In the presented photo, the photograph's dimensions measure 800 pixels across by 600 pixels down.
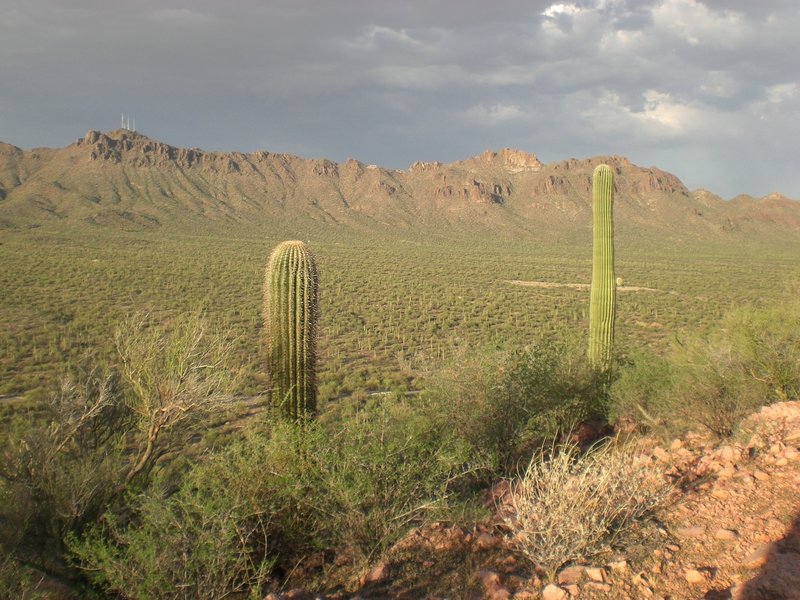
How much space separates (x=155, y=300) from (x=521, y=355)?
22.2 metres

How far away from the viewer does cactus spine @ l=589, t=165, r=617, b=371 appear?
10906mm

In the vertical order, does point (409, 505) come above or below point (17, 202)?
below

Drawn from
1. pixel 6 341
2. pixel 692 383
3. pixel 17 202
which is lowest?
pixel 6 341

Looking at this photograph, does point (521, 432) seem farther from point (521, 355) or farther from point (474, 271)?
point (474, 271)

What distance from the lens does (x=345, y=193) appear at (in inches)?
4825

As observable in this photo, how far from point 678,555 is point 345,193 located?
400ft

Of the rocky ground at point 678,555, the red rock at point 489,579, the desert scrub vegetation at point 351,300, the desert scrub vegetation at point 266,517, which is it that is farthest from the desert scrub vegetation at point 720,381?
the red rock at point 489,579

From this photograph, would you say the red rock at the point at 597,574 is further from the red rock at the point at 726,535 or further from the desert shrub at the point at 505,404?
the desert shrub at the point at 505,404

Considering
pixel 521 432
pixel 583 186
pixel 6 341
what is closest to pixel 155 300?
pixel 6 341

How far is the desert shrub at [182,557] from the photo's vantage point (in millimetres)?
4145

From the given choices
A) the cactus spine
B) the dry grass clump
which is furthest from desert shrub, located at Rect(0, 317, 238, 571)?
the cactus spine

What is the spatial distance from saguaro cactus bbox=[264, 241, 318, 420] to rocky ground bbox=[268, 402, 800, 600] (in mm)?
2572

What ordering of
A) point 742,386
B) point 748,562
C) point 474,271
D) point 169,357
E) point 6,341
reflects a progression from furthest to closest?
point 474,271 → point 6,341 → point 742,386 → point 169,357 → point 748,562

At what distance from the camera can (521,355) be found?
346 inches
